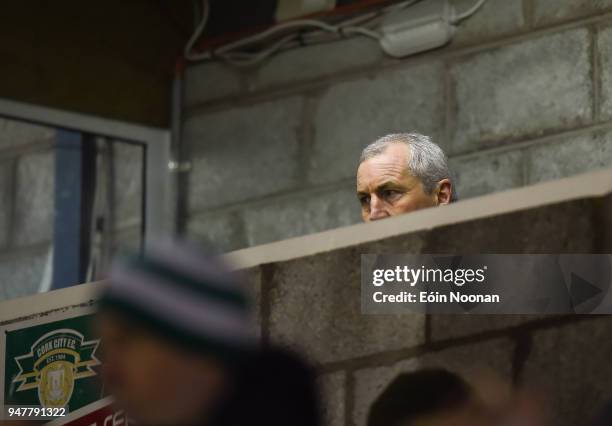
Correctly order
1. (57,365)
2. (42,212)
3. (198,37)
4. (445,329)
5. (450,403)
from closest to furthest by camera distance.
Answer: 1. (450,403)
2. (445,329)
3. (57,365)
4. (42,212)
5. (198,37)

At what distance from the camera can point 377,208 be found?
373 cm

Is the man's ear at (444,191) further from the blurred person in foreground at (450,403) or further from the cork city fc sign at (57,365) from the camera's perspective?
the blurred person in foreground at (450,403)

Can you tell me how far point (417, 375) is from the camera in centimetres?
242

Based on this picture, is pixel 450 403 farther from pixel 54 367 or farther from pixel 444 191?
pixel 444 191

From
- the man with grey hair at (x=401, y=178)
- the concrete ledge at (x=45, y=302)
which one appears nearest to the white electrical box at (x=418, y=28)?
the man with grey hair at (x=401, y=178)

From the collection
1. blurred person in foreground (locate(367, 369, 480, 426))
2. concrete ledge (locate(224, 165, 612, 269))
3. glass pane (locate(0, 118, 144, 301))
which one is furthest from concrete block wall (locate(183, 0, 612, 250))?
blurred person in foreground (locate(367, 369, 480, 426))

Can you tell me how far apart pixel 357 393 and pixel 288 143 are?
2.84 metres

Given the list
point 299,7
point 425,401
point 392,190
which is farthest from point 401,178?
point 425,401

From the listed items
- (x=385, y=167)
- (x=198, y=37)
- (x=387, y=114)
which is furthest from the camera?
(x=198, y=37)

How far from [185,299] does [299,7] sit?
12.8 feet

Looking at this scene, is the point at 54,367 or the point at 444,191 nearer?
the point at 54,367

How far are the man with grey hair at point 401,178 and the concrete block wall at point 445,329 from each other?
114cm

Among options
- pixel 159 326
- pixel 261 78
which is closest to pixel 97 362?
pixel 159 326

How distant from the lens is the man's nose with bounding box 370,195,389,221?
3695mm
